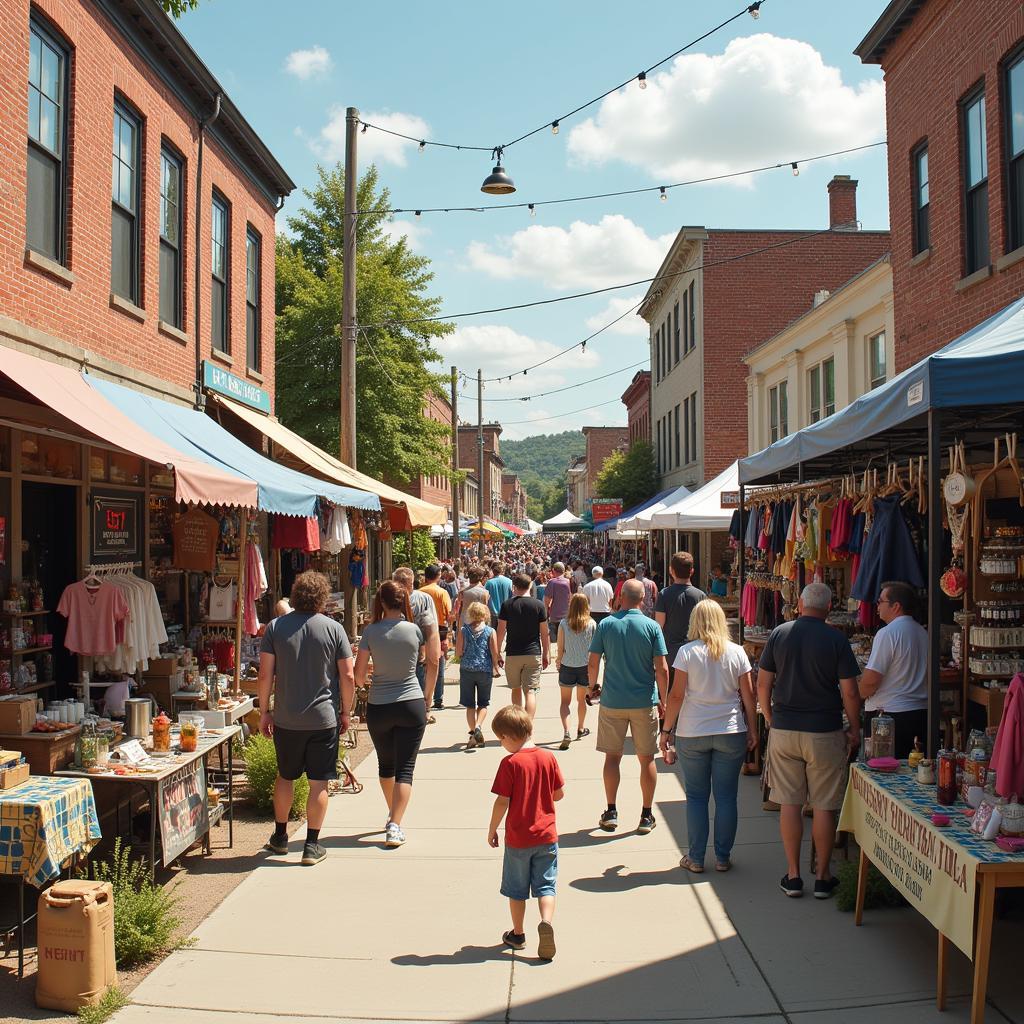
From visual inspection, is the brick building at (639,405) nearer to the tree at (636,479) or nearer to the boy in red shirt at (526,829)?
the tree at (636,479)

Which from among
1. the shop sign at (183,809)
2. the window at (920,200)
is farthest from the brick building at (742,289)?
the shop sign at (183,809)

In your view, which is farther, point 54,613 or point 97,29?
point 97,29

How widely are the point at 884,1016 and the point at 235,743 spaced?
682 centimetres

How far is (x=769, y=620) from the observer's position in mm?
12320

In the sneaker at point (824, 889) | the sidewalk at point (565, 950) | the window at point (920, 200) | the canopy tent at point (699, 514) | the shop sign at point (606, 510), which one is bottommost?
the sidewalk at point (565, 950)

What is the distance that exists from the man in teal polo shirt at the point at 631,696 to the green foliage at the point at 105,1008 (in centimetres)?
392

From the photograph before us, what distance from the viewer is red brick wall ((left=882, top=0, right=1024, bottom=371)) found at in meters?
11.0

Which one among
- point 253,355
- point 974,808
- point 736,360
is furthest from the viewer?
point 736,360

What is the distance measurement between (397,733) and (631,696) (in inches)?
72.3

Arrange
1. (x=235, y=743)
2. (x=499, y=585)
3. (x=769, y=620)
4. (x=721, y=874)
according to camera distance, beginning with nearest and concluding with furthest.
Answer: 1. (x=721, y=874)
2. (x=235, y=743)
3. (x=769, y=620)
4. (x=499, y=585)

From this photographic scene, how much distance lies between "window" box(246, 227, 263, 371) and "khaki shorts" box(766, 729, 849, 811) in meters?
11.7

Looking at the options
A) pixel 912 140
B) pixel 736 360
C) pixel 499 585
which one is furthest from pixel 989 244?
pixel 736 360

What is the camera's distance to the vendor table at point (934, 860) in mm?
4395

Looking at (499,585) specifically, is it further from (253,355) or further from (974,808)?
(974,808)
